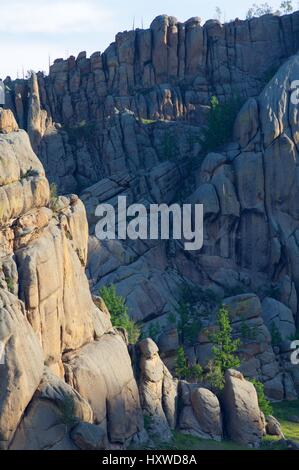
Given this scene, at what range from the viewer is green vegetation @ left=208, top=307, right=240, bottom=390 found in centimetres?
11788

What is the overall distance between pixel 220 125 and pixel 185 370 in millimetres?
39152

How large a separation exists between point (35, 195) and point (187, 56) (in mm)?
66357

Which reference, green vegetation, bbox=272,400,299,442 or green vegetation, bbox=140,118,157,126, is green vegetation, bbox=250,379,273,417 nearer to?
green vegetation, bbox=272,400,299,442

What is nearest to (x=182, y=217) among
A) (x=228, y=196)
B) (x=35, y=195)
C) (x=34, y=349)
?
(x=228, y=196)

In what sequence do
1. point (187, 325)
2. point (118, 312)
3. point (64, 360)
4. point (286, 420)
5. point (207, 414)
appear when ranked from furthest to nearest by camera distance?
point (187, 325), point (118, 312), point (286, 420), point (207, 414), point (64, 360)

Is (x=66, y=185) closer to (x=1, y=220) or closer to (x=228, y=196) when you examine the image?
(x=228, y=196)

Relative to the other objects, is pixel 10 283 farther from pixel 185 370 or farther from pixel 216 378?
pixel 185 370

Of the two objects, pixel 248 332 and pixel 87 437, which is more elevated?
pixel 87 437

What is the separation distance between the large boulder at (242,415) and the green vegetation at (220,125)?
45.0m

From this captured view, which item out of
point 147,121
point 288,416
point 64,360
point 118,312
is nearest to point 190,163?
point 147,121

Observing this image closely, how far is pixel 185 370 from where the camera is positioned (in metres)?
117

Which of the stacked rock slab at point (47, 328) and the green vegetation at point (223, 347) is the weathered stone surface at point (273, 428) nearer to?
the green vegetation at point (223, 347)

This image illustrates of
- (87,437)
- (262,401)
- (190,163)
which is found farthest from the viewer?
(190,163)

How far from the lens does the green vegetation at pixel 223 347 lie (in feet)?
387
